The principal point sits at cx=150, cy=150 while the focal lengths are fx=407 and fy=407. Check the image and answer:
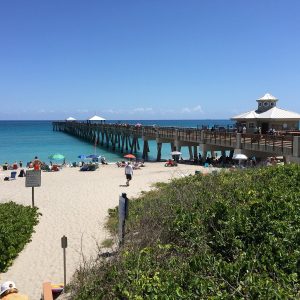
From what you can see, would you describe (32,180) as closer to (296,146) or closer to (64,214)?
(64,214)

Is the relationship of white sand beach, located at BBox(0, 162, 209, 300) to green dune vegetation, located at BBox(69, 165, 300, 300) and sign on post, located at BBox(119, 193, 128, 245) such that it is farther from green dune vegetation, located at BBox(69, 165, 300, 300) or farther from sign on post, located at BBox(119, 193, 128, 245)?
green dune vegetation, located at BBox(69, 165, 300, 300)

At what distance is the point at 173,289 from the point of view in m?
4.58

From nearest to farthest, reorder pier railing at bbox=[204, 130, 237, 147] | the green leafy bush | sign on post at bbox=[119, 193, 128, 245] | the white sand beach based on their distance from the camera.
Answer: sign on post at bbox=[119, 193, 128, 245], the white sand beach, the green leafy bush, pier railing at bbox=[204, 130, 237, 147]

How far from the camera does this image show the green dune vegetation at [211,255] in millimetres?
4590

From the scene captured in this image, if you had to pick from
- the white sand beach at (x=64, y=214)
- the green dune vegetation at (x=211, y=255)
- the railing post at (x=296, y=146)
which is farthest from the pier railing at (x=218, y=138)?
the green dune vegetation at (x=211, y=255)

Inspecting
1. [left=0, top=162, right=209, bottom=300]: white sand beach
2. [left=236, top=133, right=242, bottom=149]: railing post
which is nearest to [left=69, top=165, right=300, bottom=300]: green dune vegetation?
[left=0, top=162, right=209, bottom=300]: white sand beach

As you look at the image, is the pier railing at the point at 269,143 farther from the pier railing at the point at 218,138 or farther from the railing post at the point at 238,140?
the railing post at the point at 238,140

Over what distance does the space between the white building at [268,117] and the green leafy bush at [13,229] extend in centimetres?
1771

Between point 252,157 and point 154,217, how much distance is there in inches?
712

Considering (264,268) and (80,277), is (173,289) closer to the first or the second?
(264,268)

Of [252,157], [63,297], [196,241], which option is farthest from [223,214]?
[252,157]

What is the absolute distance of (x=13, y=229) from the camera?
11.8m

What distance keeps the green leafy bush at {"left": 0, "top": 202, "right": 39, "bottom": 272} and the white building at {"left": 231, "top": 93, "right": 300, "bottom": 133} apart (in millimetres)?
17714

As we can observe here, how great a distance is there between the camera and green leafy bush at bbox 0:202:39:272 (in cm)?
1028
